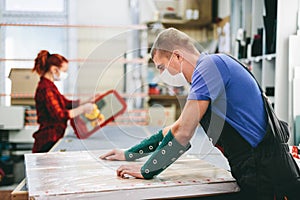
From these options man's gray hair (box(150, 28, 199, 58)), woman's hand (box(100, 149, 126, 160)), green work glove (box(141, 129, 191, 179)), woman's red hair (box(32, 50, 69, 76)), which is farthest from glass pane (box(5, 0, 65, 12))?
green work glove (box(141, 129, 191, 179))

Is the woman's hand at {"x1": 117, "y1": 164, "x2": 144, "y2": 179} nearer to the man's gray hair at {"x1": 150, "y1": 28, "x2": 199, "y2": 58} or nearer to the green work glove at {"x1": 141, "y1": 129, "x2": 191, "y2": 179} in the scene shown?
the green work glove at {"x1": 141, "y1": 129, "x2": 191, "y2": 179}

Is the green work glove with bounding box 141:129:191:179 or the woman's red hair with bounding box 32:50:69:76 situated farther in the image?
the woman's red hair with bounding box 32:50:69:76

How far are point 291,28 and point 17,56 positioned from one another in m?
1.57

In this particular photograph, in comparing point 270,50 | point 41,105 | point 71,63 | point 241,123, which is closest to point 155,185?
point 241,123

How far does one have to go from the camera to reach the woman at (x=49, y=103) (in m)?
2.48

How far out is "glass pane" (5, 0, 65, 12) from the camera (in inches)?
121

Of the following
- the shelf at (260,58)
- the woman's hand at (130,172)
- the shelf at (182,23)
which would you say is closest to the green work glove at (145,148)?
the woman's hand at (130,172)

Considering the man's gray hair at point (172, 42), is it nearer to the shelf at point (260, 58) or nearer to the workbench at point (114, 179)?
the workbench at point (114, 179)

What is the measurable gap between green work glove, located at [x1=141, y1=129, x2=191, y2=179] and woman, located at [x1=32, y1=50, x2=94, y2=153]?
1226 mm

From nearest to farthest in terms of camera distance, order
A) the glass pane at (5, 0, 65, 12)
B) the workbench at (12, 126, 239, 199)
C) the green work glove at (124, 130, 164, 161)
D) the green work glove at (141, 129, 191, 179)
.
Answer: the workbench at (12, 126, 239, 199), the green work glove at (141, 129, 191, 179), the green work glove at (124, 130, 164, 161), the glass pane at (5, 0, 65, 12)

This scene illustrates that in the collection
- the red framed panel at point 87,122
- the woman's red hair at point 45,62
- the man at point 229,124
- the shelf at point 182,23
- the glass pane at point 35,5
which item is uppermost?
the glass pane at point 35,5

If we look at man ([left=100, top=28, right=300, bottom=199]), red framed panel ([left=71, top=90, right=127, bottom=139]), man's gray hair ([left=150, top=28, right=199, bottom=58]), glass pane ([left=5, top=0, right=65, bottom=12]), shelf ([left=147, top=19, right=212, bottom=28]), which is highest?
glass pane ([left=5, top=0, right=65, bottom=12])

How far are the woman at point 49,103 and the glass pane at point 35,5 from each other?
602mm

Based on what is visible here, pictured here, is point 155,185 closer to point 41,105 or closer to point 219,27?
point 41,105
